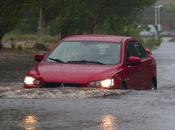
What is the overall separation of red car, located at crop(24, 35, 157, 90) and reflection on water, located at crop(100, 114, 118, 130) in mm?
3062

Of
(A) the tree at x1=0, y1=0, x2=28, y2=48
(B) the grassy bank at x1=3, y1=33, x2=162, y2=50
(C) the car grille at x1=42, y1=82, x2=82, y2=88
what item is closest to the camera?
(C) the car grille at x1=42, y1=82, x2=82, y2=88

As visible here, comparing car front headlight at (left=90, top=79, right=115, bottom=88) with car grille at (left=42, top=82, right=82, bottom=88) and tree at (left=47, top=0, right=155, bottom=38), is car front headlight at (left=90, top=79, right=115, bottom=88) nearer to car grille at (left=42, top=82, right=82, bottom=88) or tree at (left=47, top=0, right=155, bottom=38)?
car grille at (left=42, top=82, right=82, bottom=88)

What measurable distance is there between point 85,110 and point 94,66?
311cm

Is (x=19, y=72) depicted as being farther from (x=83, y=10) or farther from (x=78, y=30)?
(x=78, y=30)

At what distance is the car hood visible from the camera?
12.5 metres

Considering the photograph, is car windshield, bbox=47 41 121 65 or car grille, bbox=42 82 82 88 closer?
car grille, bbox=42 82 82 88

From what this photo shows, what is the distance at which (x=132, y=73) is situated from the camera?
13.8 m

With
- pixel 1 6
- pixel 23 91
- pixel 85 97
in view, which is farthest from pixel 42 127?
pixel 1 6

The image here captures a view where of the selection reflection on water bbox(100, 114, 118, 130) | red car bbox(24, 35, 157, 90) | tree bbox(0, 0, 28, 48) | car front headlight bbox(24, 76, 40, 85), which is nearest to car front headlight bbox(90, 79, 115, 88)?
red car bbox(24, 35, 157, 90)

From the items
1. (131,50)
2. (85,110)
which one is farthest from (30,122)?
(131,50)

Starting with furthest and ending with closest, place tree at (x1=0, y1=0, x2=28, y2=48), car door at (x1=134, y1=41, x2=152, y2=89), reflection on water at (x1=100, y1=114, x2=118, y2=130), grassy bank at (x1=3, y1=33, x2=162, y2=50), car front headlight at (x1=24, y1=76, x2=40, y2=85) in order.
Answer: grassy bank at (x1=3, y1=33, x2=162, y2=50) < tree at (x1=0, y1=0, x2=28, y2=48) < car door at (x1=134, y1=41, x2=152, y2=89) < car front headlight at (x1=24, y1=76, x2=40, y2=85) < reflection on water at (x1=100, y1=114, x2=118, y2=130)

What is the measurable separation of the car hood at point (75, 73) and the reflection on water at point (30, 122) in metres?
3.08

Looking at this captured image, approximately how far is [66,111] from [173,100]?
228 centimetres

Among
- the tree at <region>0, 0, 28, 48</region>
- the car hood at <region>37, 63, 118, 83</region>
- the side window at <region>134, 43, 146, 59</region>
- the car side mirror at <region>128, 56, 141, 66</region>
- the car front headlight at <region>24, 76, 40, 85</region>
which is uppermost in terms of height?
the tree at <region>0, 0, 28, 48</region>
